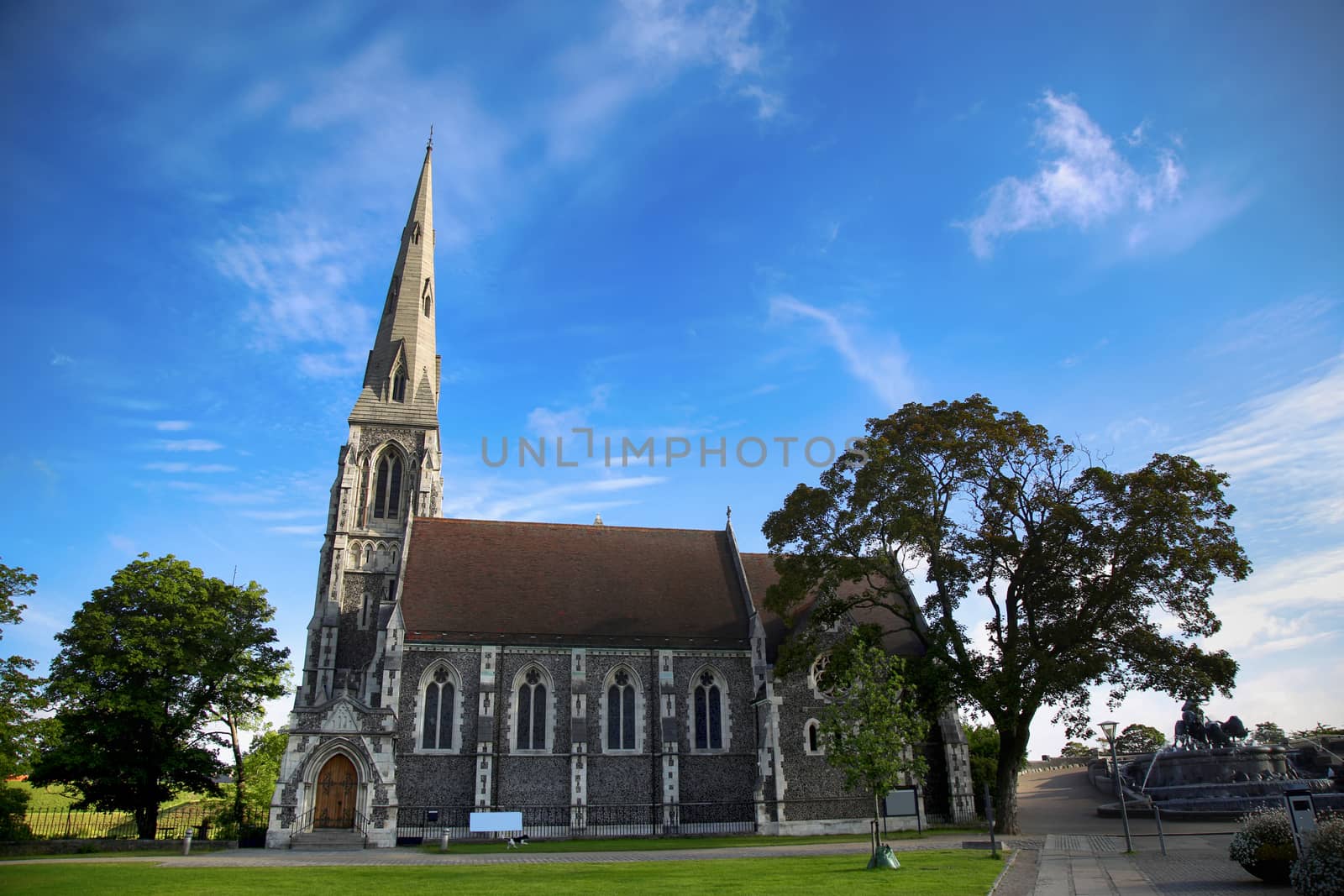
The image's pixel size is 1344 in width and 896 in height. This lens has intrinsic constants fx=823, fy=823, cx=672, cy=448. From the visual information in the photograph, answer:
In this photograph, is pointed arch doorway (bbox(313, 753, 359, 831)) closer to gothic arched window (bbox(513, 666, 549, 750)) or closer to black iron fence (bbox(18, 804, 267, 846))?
black iron fence (bbox(18, 804, 267, 846))

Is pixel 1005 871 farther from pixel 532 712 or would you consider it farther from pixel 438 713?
pixel 438 713

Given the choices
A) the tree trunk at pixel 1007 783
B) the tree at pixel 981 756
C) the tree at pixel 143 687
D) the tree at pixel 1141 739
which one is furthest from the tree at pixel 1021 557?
the tree at pixel 1141 739

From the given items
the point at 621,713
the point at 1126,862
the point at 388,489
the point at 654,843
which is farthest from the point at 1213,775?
the point at 388,489

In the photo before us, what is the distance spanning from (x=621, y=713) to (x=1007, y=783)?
13.4 m

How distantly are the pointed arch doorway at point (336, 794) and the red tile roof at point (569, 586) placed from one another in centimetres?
487

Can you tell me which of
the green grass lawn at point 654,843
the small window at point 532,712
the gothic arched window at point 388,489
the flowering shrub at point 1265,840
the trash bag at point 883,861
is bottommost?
the green grass lawn at point 654,843

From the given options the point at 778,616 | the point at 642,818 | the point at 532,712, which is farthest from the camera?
the point at 778,616

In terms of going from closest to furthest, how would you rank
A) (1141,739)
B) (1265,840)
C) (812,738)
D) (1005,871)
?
(1265,840), (1005,871), (812,738), (1141,739)

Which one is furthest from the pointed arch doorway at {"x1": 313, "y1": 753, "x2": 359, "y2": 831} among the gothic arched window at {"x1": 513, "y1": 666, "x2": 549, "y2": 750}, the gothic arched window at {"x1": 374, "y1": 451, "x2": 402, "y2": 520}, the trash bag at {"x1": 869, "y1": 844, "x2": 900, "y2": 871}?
the trash bag at {"x1": 869, "y1": 844, "x2": 900, "y2": 871}

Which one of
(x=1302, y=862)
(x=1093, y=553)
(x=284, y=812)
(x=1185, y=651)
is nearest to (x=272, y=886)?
(x=284, y=812)

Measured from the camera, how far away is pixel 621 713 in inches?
1214

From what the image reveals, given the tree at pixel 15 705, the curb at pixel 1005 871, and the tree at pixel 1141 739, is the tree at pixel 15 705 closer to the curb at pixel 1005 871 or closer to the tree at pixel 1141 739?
the curb at pixel 1005 871

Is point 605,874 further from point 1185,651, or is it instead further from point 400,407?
point 400,407

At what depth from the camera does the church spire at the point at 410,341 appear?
38.2m
